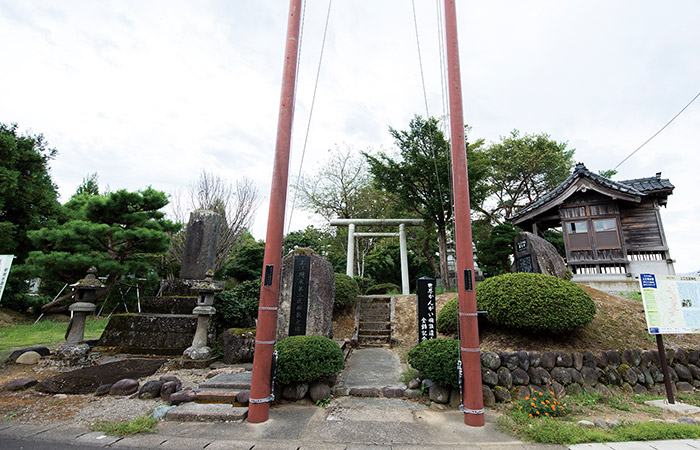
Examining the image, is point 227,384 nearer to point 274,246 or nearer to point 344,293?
point 274,246

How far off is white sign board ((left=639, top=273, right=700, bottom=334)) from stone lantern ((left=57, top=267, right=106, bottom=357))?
11077 mm

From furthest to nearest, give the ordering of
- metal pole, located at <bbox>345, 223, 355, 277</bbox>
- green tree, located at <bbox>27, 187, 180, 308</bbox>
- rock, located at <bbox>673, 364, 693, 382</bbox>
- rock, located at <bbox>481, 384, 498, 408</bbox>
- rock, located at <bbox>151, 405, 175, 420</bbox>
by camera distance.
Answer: metal pole, located at <bbox>345, 223, 355, 277</bbox>, green tree, located at <bbox>27, 187, 180, 308</bbox>, rock, located at <bbox>673, 364, 693, 382</bbox>, rock, located at <bbox>481, 384, 498, 408</bbox>, rock, located at <bbox>151, 405, 175, 420</bbox>

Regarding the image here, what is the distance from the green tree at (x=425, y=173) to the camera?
Answer: 13883 mm

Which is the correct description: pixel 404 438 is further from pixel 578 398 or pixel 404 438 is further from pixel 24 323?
pixel 24 323

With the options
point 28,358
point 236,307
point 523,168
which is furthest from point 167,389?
point 523,168

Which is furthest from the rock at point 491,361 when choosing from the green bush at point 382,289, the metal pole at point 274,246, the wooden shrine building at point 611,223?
the wooden shrine building at point 611,223

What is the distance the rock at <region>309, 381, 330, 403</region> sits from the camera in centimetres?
460

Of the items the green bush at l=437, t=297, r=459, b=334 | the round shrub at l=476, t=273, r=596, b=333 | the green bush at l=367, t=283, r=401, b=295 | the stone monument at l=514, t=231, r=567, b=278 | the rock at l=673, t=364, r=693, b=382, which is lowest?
the rock at l=673, t=364, r=693, b=382

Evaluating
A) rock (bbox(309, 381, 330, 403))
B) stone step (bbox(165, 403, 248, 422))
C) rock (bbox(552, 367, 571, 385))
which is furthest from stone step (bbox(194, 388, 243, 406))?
rock (bbox(552, 367, 571, 385))

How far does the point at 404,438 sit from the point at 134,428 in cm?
318

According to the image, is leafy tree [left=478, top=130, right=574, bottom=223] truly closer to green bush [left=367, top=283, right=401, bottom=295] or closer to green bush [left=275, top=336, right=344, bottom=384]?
green bush [left=367, top=283, right=401, bottom=295]

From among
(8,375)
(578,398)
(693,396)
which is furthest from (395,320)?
(8,375)

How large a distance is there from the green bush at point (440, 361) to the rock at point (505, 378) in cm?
81

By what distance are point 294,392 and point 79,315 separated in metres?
6.12
